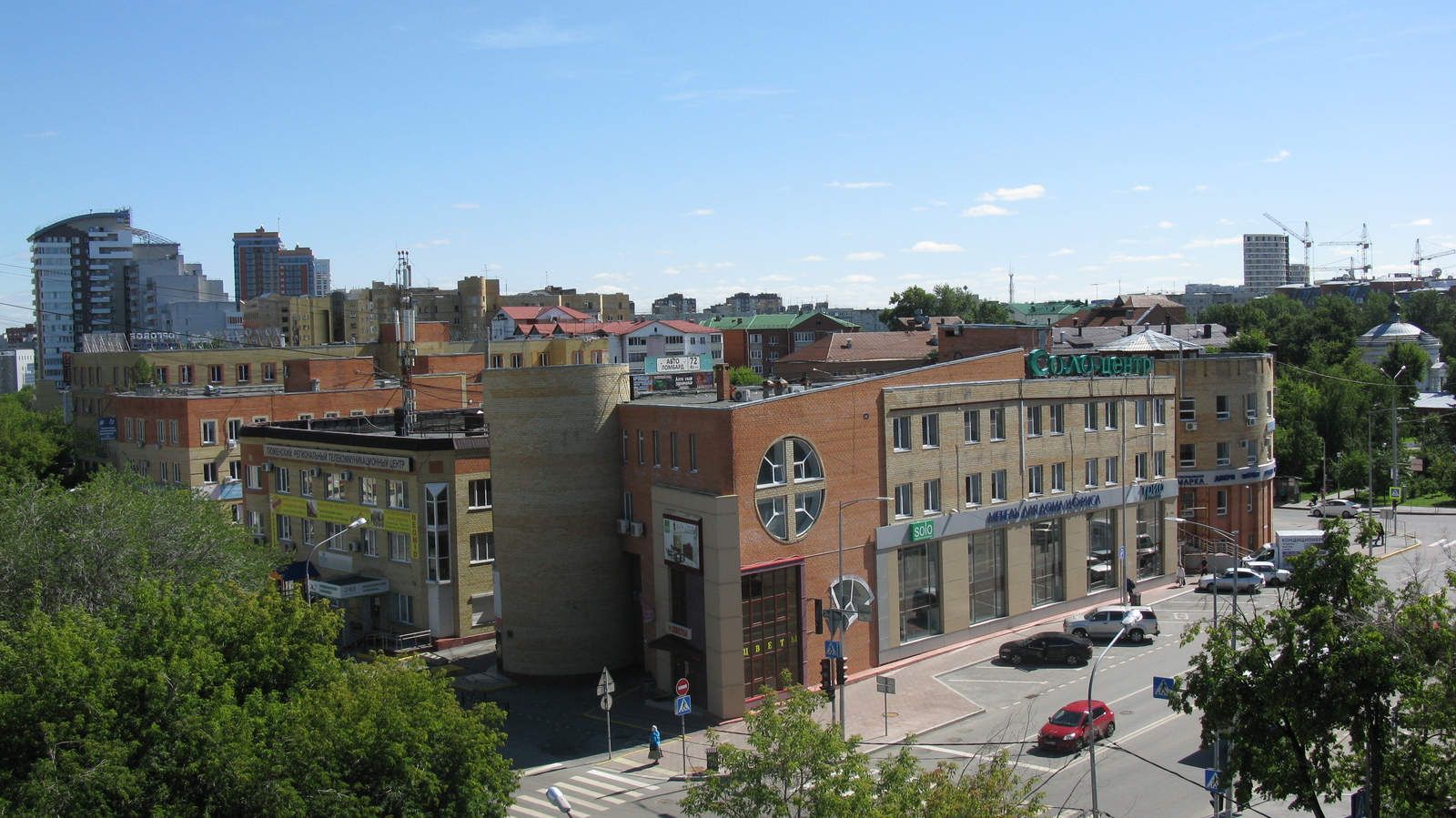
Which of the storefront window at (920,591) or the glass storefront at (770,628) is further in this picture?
the storefront window at (920,591)

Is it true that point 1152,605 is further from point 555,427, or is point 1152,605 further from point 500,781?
point 500,781

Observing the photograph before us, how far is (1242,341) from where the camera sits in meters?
102

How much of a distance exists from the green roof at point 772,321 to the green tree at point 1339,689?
16045 cm

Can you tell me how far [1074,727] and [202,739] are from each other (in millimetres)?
26182

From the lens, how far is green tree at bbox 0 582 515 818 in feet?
68.8

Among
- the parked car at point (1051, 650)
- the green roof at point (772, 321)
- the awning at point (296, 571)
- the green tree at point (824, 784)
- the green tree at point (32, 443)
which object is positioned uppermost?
the green roof at point (772, 321)

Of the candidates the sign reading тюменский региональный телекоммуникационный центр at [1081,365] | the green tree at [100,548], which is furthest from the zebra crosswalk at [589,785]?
the sign reading тюменский региональный телекоммуникационный центр at [1081,365]

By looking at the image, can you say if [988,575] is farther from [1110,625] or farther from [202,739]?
[202,739]

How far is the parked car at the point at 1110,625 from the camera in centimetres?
5025

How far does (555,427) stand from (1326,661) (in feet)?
109

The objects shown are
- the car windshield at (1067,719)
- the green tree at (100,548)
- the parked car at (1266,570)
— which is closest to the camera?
the green tree at (100,548)

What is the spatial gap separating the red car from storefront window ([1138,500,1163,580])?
2457 cm

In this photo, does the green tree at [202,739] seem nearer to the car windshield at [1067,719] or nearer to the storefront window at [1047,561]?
the car windshield at [1067,719]

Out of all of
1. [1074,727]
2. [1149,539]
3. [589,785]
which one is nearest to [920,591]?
[1074,727]
